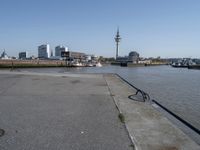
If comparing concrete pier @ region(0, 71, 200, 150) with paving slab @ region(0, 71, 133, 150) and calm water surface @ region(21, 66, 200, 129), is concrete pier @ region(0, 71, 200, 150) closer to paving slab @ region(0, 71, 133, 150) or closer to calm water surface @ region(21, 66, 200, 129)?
paving slab @ region(0, 71, 133, 150)

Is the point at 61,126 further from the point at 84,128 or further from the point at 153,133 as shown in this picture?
the point at 153,133

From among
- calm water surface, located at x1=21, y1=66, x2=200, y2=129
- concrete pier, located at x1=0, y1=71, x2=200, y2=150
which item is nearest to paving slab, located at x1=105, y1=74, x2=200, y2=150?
concrete pier, located at x1=0, y1=71, x2=200, y2=150

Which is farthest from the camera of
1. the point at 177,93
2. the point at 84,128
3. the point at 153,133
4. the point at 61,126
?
the point at 177,93

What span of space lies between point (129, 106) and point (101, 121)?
3298mm

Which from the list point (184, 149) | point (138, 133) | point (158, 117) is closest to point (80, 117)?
point (138, 133)

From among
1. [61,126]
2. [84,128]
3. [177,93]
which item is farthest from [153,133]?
[177,93]

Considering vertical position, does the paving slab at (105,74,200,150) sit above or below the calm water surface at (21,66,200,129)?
above

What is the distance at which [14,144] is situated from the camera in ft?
18.6

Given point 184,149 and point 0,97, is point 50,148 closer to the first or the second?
point 184,149

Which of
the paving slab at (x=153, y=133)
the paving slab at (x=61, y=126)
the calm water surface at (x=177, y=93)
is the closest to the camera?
the paving slab at (x=61, y=126)

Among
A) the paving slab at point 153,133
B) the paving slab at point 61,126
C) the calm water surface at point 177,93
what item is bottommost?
the calm water surface at point 177,93

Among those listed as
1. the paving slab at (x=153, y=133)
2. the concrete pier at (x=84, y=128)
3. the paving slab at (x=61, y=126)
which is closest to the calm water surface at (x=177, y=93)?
the paving slab at (x=153, y=133)

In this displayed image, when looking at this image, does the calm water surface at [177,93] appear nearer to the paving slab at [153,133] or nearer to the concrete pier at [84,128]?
the paving slab at [153,133]

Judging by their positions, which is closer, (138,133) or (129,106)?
(138,133)
